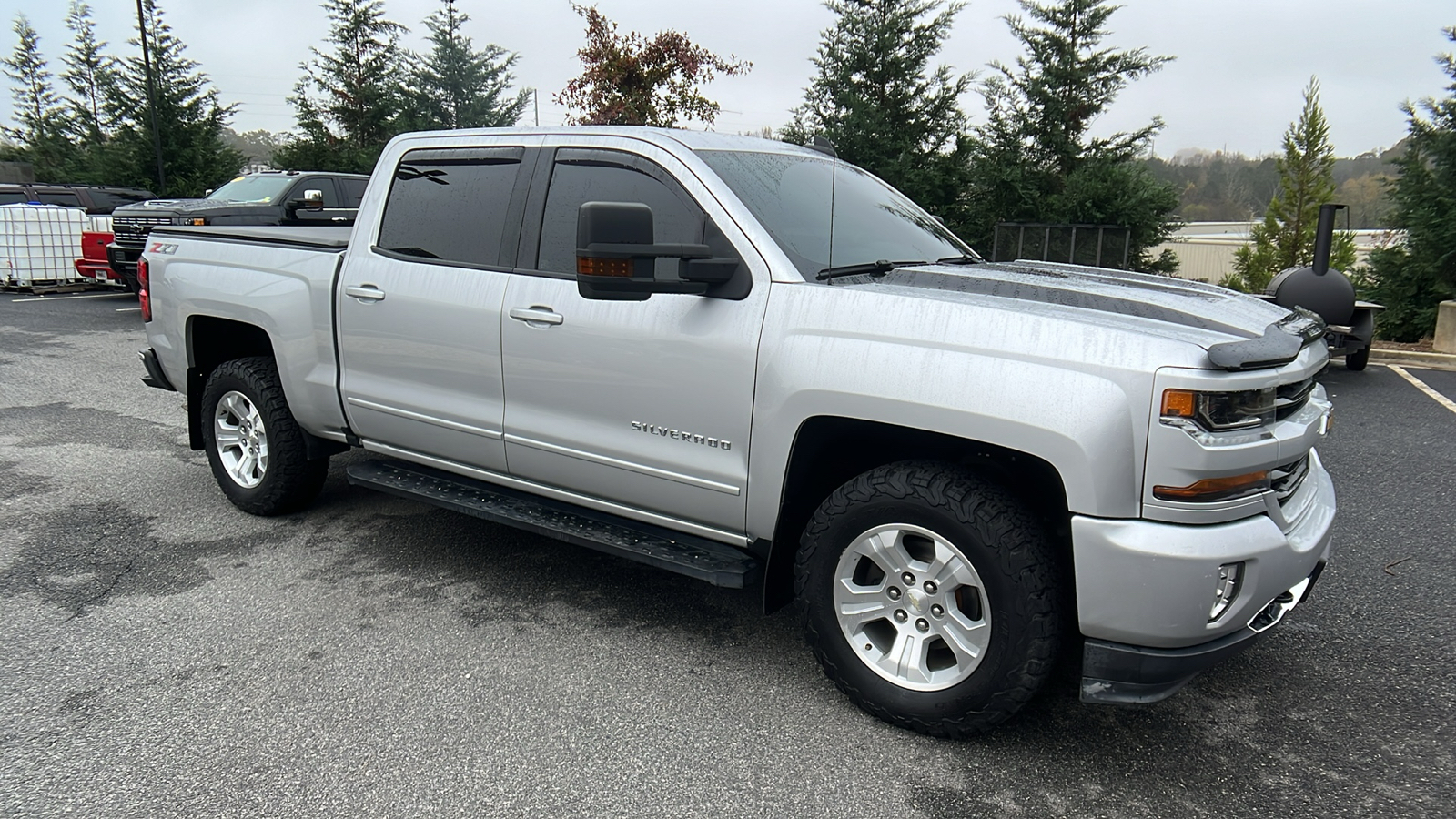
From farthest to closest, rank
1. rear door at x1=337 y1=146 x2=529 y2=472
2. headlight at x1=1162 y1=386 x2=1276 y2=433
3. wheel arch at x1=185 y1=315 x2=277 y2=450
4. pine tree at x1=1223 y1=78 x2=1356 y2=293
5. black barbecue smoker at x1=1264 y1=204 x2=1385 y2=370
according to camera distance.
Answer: pine tree at x1=1223 y1=78 x2=1356 y2=293, black barbecue smoker at x1=1264 y1=204 x2=1385 y2=370, wheel arch at x1=185 y1=315 x2=277 y2=450, rear door at x1=337 y1=146 x2=529 y2=472, headlight at x1=1162 y1=386 x2=1276 y2=433

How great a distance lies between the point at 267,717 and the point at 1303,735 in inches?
132

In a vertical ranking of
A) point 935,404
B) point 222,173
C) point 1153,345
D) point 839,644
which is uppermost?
point 222,173

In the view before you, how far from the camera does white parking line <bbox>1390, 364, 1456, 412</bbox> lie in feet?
28.3

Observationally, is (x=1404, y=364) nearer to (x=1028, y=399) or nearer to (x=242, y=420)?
(x=1028, y=399)

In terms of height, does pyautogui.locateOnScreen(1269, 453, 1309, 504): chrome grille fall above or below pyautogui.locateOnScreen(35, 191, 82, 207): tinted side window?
below

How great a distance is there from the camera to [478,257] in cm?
408

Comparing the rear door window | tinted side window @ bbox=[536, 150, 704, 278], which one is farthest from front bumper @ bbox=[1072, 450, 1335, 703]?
the rear door window

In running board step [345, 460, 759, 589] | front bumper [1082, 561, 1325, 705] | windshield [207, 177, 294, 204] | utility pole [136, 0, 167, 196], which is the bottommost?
front bumper [1082, 561, 1325, 705]

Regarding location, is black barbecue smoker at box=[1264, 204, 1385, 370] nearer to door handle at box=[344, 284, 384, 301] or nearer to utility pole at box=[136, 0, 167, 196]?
door handle at box=[344, 284, 384, 301]

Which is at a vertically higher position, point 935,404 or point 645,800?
point 935,404

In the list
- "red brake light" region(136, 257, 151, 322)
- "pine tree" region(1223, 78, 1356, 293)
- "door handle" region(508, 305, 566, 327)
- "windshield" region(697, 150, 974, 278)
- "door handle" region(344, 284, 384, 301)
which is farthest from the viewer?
"pine tree" region(1223, 78, 1356, 293)

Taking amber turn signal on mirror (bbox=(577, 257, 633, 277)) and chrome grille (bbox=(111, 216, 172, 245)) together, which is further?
chrome grille (bbox=(111, 216, 172, 245))

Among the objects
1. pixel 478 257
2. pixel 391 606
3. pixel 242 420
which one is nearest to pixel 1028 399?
pixel 478 257

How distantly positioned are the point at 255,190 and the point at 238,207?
1.04 meters
